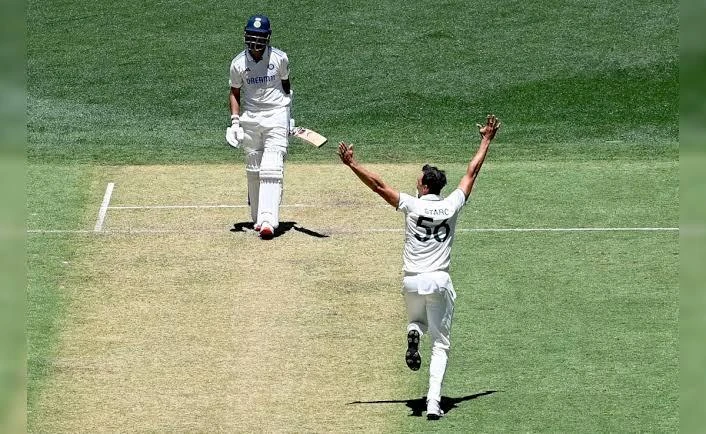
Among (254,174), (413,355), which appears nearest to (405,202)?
(413,355)

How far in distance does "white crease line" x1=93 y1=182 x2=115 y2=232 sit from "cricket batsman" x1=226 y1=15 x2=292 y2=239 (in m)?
2.22

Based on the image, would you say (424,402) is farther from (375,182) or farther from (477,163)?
(477,163)

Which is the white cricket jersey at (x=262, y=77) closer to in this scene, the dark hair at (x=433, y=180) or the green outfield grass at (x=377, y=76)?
the green outfield grass at (x=377, y=76)

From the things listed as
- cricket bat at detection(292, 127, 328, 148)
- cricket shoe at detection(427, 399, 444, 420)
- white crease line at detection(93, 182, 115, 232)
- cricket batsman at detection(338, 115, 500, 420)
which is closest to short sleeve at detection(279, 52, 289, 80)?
cricket bat at detection(292, 127, 328, 148)

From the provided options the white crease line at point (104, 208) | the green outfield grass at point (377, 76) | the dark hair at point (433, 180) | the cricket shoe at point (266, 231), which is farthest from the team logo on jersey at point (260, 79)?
the dark hair at point (433, 180)

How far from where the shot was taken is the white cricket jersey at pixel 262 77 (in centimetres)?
1552

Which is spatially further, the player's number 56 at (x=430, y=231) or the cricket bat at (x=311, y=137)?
the cricket bat at (x=311, y=137)

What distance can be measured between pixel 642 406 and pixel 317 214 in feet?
22.8

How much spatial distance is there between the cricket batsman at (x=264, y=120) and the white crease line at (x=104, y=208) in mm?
2216

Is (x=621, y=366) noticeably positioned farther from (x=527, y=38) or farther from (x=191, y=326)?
(x=527, y=38)

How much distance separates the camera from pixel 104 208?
56.2ft

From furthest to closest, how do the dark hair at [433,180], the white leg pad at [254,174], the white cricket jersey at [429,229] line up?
1. the white leg pad at [254,174]
2. the dark hair at [433,180]
3. the white cricket jersey at [429,229]

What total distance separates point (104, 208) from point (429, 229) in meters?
7.83

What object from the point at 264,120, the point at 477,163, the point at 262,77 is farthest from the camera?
the point at 264,120
